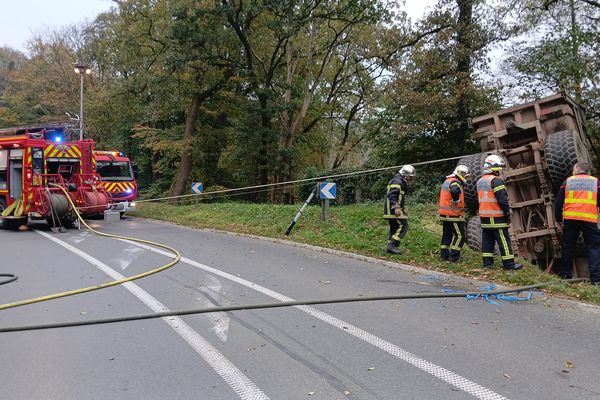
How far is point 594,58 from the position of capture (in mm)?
15227

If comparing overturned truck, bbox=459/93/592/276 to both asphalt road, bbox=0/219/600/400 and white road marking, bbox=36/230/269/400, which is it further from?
white road marking, bbox=36/230/269/400

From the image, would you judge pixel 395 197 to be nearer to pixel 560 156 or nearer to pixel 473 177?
pixel 473 177

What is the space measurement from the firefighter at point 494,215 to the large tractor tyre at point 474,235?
1.26 m

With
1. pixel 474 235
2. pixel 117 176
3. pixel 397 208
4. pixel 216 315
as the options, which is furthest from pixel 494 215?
pixel 117 176

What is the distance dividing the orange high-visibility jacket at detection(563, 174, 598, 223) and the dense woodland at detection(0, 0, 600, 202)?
8794mm

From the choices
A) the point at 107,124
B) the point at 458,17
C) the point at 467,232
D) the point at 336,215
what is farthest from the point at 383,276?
the point at 107,124

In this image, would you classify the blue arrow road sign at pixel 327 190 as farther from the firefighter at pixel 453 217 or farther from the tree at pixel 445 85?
the tree at pixel 445 85

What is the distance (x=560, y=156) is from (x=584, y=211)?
147 cm

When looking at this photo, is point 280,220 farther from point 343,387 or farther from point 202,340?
point 343,387

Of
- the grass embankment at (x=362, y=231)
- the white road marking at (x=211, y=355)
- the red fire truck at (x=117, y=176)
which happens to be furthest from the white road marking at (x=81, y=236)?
the white road marking at (x=211, y=355)

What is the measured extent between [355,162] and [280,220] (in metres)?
21.2

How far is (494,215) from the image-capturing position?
24.3ft

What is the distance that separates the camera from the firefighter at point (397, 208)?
8.75 m

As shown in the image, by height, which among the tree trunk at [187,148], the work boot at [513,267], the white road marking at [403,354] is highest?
the tree trunk at [187,148]
